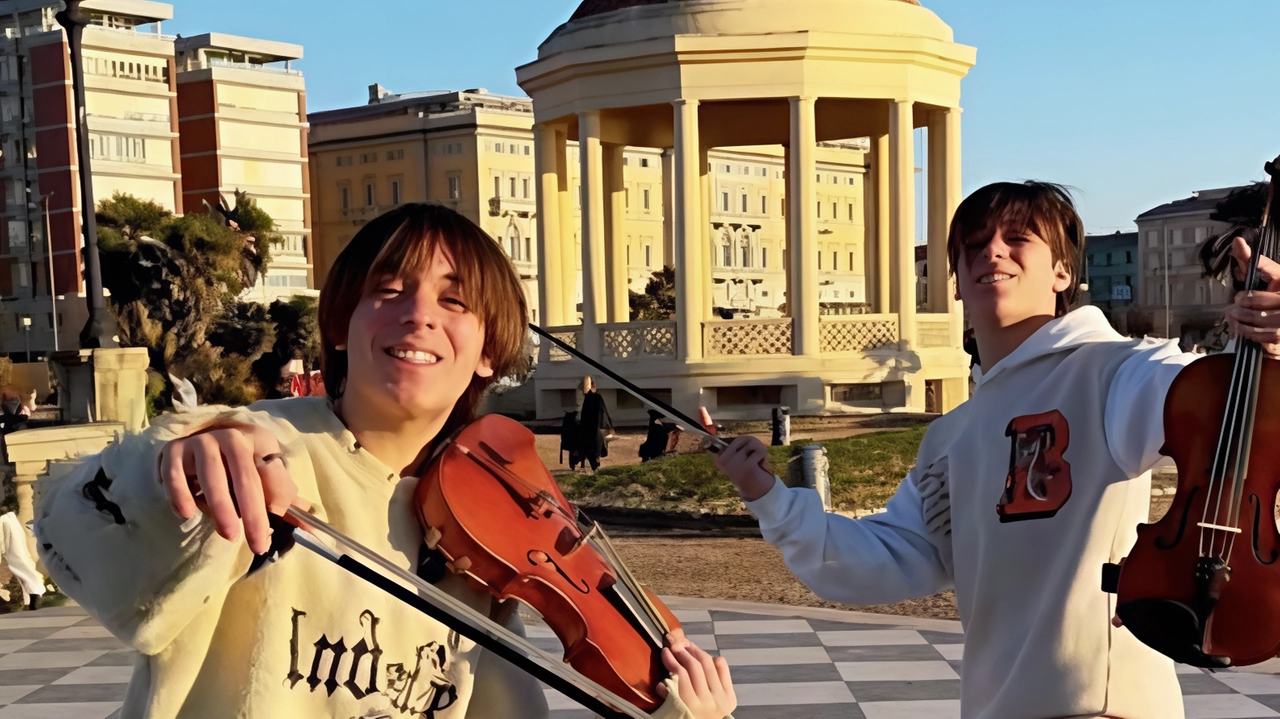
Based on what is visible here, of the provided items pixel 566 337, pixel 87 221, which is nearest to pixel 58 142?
pixel 566 337

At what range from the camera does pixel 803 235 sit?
30547mm

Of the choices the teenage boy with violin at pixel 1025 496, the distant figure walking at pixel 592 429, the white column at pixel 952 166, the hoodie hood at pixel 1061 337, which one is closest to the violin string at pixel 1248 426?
the teenage boy with violin at pixel 1025 496

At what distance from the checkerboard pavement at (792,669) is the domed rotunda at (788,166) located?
64.7ft

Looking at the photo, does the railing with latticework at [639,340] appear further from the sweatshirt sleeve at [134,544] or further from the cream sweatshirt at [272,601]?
the sweatshirt sleeve at [134,544]

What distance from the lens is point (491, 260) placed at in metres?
2.35

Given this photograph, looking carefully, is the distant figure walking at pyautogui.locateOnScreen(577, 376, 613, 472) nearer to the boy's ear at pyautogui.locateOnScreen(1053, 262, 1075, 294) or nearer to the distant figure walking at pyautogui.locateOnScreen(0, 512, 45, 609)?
the distant figure walking at pyautogui.locateOnScreen(0, 512, 45, 609)

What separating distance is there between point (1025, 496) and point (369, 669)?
135 cm

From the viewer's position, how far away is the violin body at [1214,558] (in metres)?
2.27

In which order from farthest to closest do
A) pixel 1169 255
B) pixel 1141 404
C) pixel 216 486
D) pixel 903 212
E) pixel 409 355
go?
pixel 1169 255
pixel 903 212
pixel 1141 404
pixel 409 355
pixel 216 486

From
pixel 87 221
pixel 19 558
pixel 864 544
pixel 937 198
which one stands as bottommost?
pixel 19 558

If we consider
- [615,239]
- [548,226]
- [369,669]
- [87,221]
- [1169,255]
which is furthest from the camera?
[1169,255]

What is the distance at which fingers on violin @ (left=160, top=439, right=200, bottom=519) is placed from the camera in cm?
171

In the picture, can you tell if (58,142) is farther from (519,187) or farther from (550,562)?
(550,562)

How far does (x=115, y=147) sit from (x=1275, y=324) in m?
77.7
